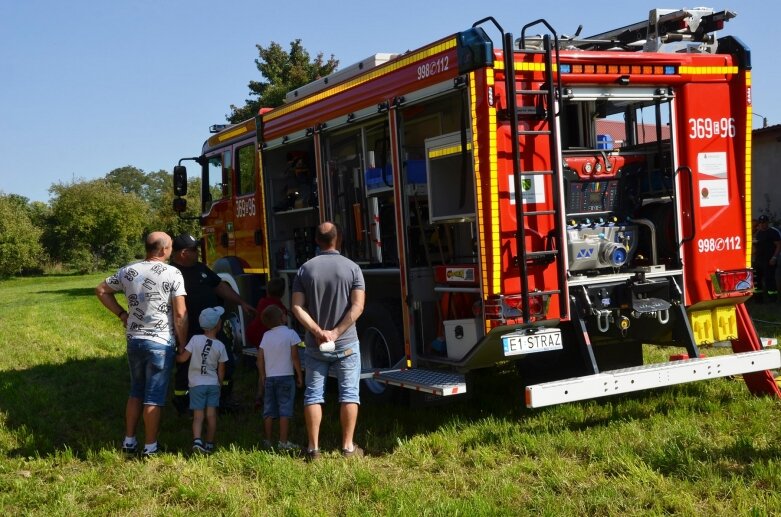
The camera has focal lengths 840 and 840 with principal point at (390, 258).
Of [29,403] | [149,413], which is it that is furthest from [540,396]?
[29,403]

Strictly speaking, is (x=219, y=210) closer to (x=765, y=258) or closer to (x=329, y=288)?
(x=329, y=288)

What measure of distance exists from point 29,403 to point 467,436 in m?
4.87

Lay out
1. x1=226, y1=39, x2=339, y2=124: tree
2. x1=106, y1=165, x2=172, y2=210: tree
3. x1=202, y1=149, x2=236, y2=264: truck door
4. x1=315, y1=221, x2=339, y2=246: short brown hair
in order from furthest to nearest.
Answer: x1=106, y1=165, x2=172, y2=210: tree < x1=226, y1=39, x2=339, y2=124: tree < x1=202, y1=149, x2=236, y2=264: truck door < x1=315, y1=221, x2=339, y2=246: short brown hair

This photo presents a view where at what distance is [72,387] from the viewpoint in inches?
383

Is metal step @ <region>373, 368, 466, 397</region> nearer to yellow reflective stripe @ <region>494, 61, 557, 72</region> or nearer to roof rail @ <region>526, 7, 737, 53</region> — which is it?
yellow reflective stripe @ <region>494, 61, 557, 72</region>

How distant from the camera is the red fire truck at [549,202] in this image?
614 centimetres

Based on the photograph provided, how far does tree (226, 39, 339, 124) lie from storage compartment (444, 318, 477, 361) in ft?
72.2

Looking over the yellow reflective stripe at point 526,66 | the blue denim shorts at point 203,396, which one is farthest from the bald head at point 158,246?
the yellow reflective stripe at point 526,66

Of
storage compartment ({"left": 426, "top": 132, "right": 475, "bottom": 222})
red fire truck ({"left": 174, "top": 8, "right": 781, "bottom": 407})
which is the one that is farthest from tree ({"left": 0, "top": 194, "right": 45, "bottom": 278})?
storage compartment ({"left": 426, "top": 132, "right": 475, "bottom": 222})

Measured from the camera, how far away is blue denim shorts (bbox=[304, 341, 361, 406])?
622 centimetres

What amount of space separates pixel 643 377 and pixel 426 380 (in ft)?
5.25

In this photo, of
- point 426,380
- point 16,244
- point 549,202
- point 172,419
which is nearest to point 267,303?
point 172,419

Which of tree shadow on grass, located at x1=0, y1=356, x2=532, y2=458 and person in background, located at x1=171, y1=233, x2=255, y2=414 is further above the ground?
person in background, located at x1=171, y1=233, x2=255, y2=414

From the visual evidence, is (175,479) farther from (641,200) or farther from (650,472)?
(641,200)
